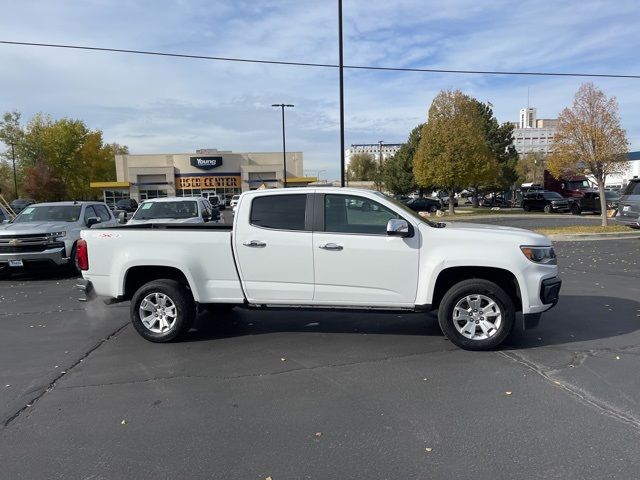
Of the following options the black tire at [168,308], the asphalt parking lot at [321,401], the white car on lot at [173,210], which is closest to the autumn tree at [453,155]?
the white car on lot at [173,210]

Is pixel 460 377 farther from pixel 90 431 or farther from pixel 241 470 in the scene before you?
pixel 90 431

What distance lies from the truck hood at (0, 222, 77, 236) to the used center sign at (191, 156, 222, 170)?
57454 mm

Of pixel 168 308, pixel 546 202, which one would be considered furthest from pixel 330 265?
pixel 546 202

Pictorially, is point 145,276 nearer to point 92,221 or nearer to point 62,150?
point 92,221

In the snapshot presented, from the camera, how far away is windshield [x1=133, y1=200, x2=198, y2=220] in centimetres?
1262

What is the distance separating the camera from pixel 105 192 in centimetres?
6544

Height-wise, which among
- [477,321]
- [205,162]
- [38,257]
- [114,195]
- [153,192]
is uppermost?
[205,162]

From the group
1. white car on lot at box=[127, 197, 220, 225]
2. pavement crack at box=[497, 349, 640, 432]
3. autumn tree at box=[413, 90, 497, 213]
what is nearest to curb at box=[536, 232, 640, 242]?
white car on lot at box=[127, 197, 220, 225]

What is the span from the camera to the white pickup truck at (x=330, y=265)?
538cm

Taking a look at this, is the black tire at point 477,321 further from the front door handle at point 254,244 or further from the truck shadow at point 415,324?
the front door handle at point 254,244

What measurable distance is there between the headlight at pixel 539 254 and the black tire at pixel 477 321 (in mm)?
472

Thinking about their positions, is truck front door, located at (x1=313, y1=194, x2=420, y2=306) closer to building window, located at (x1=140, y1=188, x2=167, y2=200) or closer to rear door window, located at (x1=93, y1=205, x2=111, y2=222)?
rear door window, located at (x1=93, y1=205, x2=111, y2=222)

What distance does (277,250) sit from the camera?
18.7ft

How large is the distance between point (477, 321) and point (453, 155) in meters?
26.8
